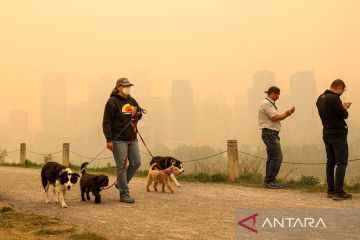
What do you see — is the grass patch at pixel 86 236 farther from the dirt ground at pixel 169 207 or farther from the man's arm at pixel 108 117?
the man's arm at pixel 108 117

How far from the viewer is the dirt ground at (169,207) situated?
6074 mm

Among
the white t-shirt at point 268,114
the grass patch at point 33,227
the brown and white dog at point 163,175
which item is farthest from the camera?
the white t-shirt at point 268,114

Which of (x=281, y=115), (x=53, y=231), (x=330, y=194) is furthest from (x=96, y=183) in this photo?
(x=330, y=194)

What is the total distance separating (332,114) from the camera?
8.54 metres

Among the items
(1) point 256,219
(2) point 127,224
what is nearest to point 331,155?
(1) point 256,219

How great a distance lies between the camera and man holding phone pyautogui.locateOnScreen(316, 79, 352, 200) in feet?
27.8

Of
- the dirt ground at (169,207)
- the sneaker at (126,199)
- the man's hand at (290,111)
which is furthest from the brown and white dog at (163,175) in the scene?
the man's hand at (290,111)

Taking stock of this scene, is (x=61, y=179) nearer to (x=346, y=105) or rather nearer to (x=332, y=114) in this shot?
(x=332, y=114)

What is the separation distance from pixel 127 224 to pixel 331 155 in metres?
Answer: 4.60

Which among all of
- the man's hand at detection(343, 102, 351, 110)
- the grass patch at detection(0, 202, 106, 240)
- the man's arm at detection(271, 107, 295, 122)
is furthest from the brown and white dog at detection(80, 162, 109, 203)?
the man's hand at detection(343, 102, 351, 110)

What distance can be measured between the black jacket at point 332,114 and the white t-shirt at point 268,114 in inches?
59.9

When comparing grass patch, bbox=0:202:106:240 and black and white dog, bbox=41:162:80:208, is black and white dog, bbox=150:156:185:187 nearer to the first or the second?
black and white dog, bbox=41:162:80:208

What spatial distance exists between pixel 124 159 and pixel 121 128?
0.62m

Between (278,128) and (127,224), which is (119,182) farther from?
(278,128)
